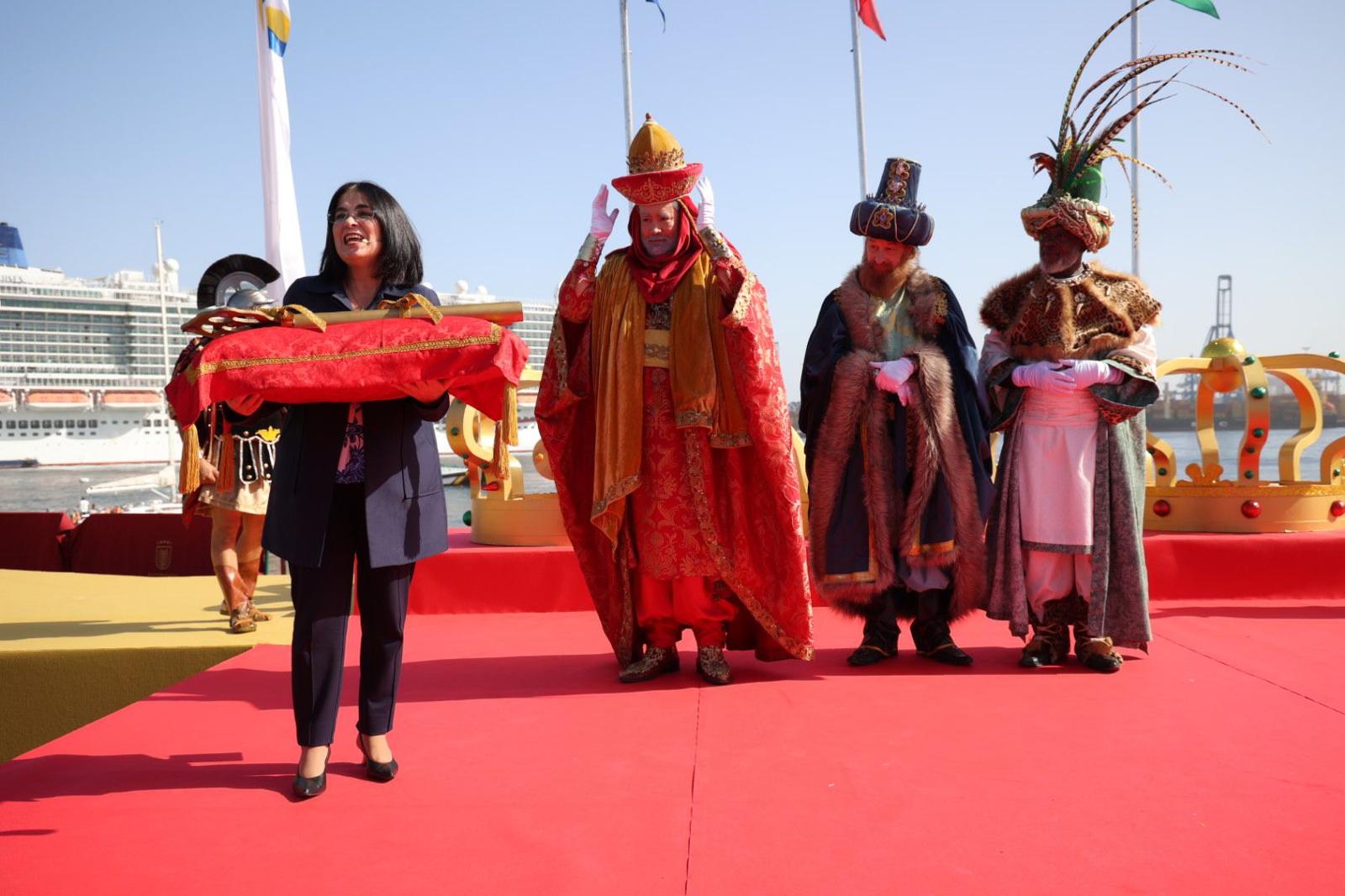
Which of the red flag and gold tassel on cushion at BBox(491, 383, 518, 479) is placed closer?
gold tassel on cushion at BBox(491, 383, 518, 479)

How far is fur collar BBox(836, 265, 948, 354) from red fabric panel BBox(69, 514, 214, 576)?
5668 millimetres

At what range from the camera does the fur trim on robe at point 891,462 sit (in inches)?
143

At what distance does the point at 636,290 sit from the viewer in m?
3.48

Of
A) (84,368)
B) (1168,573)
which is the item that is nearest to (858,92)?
(1168,573)

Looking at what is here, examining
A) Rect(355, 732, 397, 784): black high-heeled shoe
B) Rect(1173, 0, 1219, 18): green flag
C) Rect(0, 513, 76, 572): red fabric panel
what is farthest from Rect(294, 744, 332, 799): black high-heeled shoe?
Rect(1173, 0, 1219, 18): green flag

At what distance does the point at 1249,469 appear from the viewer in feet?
17.6

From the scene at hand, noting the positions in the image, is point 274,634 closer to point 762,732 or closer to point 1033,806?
point 762,732

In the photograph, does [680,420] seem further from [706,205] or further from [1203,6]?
[1203,6]

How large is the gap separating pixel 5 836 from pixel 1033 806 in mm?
2214

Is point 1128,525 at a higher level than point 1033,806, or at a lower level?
higher

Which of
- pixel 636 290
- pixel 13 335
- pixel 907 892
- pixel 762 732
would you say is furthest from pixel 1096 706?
pixel 13 335

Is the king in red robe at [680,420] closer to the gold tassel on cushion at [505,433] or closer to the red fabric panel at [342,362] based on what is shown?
the gold tassel on cushion at [505,433]

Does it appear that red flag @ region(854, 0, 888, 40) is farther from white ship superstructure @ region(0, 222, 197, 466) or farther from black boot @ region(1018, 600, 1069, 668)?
white ship superstructure @ region(0, 222, 197, 466)

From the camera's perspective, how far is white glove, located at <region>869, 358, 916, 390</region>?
11.7ft
